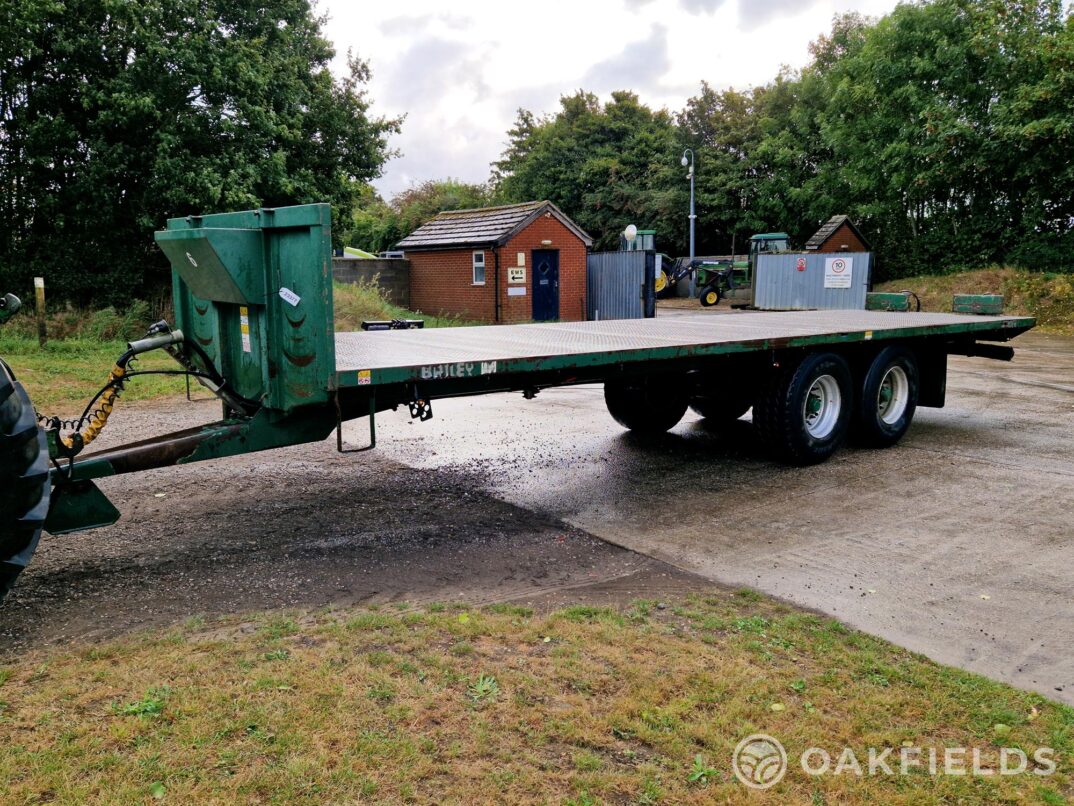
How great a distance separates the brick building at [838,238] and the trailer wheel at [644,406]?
2525 centimetres

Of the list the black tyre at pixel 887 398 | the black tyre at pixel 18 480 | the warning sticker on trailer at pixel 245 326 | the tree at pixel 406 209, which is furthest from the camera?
the tree at pixel 406 209

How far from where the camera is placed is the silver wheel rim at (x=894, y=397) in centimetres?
938

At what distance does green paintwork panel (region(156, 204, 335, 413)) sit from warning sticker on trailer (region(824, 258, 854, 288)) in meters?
24.0

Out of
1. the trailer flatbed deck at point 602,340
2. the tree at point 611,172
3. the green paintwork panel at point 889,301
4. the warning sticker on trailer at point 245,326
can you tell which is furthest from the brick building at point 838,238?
the warning sticker on trailer at point 245,326

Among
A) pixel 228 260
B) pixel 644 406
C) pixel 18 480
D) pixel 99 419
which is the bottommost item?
pixel 644 406

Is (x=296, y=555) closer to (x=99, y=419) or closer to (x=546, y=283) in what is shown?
(x=99, y=419)

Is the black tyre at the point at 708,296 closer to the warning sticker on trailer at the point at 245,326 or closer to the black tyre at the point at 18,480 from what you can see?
the warning sticker on trailer at the point at 245,326

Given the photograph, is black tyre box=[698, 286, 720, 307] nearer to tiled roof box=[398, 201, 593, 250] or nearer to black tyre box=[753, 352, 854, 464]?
tiled roof box=[398, 201, 593, 250]

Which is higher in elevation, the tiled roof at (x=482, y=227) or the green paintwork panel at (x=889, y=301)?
the tiled roof at (x=482, y=227)

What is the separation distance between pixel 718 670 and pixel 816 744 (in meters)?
0.67

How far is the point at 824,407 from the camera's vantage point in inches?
340

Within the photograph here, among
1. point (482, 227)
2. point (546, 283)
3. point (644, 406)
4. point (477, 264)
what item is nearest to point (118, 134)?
point (477, 264)

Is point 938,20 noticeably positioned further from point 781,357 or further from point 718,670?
point 718,670

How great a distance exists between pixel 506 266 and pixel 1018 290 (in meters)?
15.8
